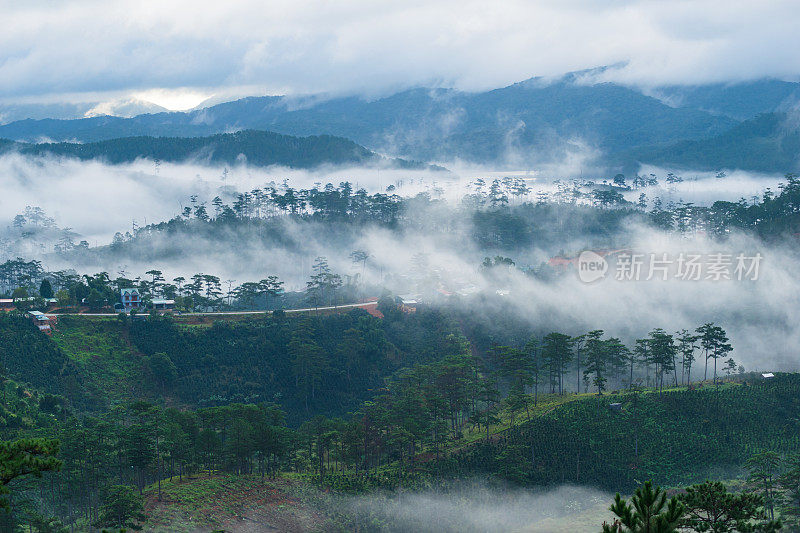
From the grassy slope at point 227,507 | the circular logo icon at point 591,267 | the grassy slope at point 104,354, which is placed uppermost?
the circular logo icon at point 591,267

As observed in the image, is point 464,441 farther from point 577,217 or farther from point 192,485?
point 577,217

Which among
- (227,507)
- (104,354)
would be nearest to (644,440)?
(227,507)

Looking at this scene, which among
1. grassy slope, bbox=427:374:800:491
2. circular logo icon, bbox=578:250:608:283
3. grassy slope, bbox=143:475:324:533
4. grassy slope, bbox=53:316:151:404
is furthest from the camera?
circular logo icon, bbox=578:250:608:283

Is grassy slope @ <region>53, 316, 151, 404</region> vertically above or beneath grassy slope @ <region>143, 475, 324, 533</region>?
above

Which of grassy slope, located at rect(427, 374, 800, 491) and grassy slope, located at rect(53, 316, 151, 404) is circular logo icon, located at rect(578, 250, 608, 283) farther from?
grassy slope, located at rect(53, 316, 151, 404)

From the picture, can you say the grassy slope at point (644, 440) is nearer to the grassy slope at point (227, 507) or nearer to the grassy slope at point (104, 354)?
the grassy slope at point (227, 507)

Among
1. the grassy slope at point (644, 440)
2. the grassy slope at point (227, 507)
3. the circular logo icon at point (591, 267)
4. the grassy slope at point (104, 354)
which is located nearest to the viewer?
the grassy slope at point (227, 507)

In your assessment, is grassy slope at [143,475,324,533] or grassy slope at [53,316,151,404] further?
grassy slope at [53,316,151,404]

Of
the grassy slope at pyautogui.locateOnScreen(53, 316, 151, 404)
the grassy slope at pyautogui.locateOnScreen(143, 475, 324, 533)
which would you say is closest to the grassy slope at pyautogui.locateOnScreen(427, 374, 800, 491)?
the grassy slope at pyautogui.locateOnScreen(143, 475, 324, 533)

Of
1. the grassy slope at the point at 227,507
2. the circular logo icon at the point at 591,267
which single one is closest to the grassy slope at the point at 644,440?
the grassy slope at the point at 227,507

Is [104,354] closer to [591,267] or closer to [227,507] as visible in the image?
[227,507]

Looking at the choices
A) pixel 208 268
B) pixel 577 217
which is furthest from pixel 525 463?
pixel 577 217

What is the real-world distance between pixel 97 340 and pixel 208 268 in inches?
1928

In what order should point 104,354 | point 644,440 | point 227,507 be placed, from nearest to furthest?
1. point 227,507
2. point 644,440
3. point 104,354
